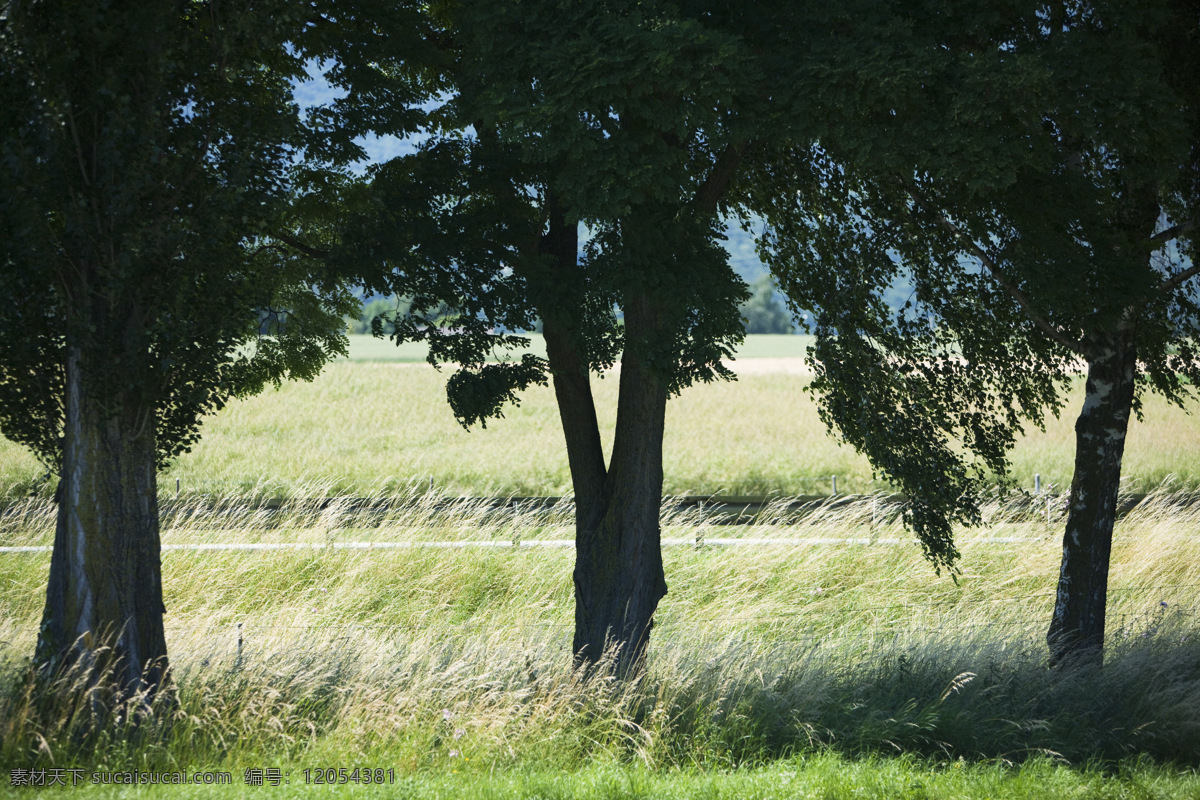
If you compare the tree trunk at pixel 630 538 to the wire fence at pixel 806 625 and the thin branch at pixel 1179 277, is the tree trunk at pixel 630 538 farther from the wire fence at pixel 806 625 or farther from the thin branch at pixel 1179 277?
the thin branch at pixel 1179 277

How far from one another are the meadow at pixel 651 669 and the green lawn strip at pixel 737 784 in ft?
0.08

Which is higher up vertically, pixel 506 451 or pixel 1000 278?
pixel 1000 278

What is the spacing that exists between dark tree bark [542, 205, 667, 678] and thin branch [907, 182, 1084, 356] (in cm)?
256

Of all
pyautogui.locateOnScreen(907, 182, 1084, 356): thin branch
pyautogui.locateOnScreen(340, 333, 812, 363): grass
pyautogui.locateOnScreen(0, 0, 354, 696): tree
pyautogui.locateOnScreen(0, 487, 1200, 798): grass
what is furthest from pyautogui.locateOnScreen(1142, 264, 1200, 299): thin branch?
pyautogui.locateOnScreen(340, 333, 812, 363): grass

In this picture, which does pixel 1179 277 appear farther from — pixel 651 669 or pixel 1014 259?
pixel 651 669

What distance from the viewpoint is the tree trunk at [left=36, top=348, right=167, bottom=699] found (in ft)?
20.2

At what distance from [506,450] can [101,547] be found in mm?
20055

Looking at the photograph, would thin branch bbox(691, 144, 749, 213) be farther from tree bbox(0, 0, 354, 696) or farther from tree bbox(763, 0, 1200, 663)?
tree bbox(0, 0, 354, 696)

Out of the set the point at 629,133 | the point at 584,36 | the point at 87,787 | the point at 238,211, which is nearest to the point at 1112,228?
the point at 629,133

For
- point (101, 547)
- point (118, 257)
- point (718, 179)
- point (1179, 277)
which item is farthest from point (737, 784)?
point (1179, 277)

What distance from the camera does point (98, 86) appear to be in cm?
603

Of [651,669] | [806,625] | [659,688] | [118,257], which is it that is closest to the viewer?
[118,257]

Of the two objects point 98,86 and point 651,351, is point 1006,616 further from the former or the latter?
point 98,86

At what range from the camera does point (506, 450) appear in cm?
2625
